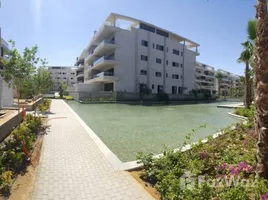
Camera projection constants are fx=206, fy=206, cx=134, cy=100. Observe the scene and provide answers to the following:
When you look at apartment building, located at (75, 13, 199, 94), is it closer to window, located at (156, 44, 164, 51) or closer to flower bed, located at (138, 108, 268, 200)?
window, located at (156, 44, 164, 51)

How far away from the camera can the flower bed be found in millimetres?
3631

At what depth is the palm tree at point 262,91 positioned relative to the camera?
3.90 meters

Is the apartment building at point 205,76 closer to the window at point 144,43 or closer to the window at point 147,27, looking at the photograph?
the window at point 147,27

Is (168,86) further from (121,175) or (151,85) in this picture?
(121,175)

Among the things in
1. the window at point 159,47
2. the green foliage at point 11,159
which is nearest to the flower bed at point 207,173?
the green foliage at point 11,159

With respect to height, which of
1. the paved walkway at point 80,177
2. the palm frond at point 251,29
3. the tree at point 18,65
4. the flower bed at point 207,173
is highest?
the palm frond at point 251,29

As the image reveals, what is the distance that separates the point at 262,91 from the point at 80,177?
438 cm

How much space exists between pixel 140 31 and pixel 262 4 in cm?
4232

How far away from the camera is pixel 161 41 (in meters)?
48.9

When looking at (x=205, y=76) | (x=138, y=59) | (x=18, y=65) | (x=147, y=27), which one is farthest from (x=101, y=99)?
(x=205, y=76)

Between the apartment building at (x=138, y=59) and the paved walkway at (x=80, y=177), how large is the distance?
34146 millimetres

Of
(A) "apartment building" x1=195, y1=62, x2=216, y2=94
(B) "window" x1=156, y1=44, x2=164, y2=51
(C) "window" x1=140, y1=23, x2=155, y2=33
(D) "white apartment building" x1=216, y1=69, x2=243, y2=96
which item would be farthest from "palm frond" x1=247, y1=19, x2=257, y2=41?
(D) "white apartment building" x1=216, y1=69, x2=243, y2=96

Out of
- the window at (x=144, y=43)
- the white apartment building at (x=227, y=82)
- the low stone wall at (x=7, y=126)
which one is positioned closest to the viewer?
the low stone wall at (x=7, y=126)

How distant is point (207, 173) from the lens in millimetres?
5094
